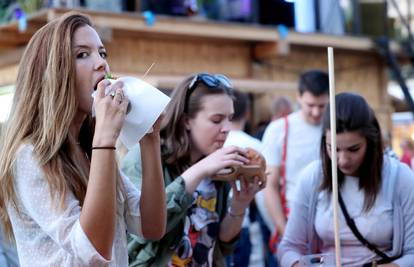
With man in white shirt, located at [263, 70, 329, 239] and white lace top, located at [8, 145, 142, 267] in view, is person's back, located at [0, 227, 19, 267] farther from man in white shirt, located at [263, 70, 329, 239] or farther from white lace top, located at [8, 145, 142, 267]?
man in white shirt, located at [263, 70, 329, 239]

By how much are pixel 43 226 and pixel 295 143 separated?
3725 mm

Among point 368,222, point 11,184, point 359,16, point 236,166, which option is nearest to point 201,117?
point 236,166

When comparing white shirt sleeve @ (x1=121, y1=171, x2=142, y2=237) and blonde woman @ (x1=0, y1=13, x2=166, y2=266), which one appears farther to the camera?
white shirt sleeve @ (x1=121, y1=171, x2=142, y2=237)

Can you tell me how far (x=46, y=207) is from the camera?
7.41ft

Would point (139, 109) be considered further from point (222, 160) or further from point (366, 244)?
point (366, 244)

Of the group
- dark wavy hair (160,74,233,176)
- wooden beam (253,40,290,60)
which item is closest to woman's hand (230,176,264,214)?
dark wavy hair (160,74,233,176)

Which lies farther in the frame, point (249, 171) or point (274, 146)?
point (274, 146)

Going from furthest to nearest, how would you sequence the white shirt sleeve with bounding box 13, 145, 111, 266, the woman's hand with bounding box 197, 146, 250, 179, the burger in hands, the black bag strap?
the black bag strap
the burger in hands
the woman's hand with bounding box 197, 146, 250, 179
the white shirt sleeve with bounding box 13, 145, 111, 266

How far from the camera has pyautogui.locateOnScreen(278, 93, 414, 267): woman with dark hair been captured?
3545 mm

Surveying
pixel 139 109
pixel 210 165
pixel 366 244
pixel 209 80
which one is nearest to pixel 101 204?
pixel 139 109

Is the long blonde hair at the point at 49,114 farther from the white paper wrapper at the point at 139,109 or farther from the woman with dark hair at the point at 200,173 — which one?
the woman with dark hair at the point at 200,173

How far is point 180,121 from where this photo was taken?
3.60 metres

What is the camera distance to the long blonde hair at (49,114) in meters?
2.34

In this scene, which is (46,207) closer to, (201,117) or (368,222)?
(201,117)
